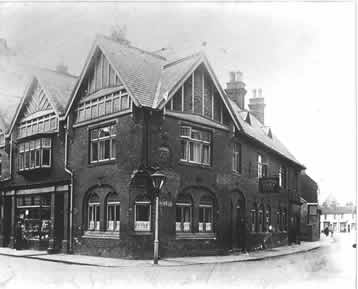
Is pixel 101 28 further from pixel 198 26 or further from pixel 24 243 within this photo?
pixel 24 243

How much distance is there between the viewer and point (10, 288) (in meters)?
13.3

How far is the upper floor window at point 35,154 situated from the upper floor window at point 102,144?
329 cm

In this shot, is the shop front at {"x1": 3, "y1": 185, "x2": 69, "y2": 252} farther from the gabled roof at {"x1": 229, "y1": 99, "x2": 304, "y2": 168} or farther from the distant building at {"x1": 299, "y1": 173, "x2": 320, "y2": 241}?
the distant building at {"x1": 299, "y1": 173, "x2": 320, "y2": 241}

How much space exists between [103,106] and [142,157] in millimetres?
3227

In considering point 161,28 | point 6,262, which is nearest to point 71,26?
point 161,28

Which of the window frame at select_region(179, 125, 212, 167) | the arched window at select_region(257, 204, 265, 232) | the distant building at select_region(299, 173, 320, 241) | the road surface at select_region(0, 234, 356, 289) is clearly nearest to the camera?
the road surface at select_region(0, 234, 356, 289)

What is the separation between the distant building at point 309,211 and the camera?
1687 inches

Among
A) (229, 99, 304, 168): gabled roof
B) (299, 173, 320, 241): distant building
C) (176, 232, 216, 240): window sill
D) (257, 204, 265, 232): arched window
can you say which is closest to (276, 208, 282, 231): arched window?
(257, 204, 265, 232): arched window

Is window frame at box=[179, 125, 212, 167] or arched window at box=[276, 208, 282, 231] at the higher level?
window frame at box=[179, 125, 212, 167]

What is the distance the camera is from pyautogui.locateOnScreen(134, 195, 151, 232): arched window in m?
20.9

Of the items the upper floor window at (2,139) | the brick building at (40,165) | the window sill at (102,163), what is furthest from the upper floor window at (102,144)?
the upper floor window at (2,139)

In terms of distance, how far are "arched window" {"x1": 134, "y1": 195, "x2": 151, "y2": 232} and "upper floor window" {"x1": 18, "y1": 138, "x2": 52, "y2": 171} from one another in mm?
6335

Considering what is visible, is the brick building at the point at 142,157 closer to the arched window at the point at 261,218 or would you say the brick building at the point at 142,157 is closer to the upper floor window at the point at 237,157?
the upper floor window at the point at 237,157

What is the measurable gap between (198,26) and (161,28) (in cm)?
112
